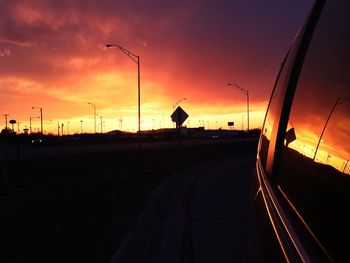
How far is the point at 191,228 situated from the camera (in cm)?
832

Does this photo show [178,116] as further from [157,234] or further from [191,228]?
[157,234]

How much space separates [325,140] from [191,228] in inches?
269

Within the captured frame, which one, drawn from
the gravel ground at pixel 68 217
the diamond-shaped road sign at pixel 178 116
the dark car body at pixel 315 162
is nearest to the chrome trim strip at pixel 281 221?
the dark car body at pixel 315 162

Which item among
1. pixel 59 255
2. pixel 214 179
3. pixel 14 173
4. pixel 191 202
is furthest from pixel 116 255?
pixel 14 173

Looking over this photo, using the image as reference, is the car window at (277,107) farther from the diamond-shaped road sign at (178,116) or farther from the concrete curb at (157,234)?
the diamond-shaped road sign at (178,116)

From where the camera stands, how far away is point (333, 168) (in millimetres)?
1514

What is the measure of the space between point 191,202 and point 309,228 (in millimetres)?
9740

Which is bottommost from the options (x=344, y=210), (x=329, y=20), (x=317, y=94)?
(x=344, y=210)

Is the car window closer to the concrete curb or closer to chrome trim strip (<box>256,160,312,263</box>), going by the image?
chrome trim strip (<box>256,160,312,263</box>)

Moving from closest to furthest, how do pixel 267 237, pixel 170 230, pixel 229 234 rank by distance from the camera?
1. pixel 267 237
2. pixel 229 234
3. pixel 170 230

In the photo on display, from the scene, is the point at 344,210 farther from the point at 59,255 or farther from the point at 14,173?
the point at 14,173

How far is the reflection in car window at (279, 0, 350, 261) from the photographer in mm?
1407

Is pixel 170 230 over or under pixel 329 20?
under

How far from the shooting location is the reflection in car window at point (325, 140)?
1407 mm
